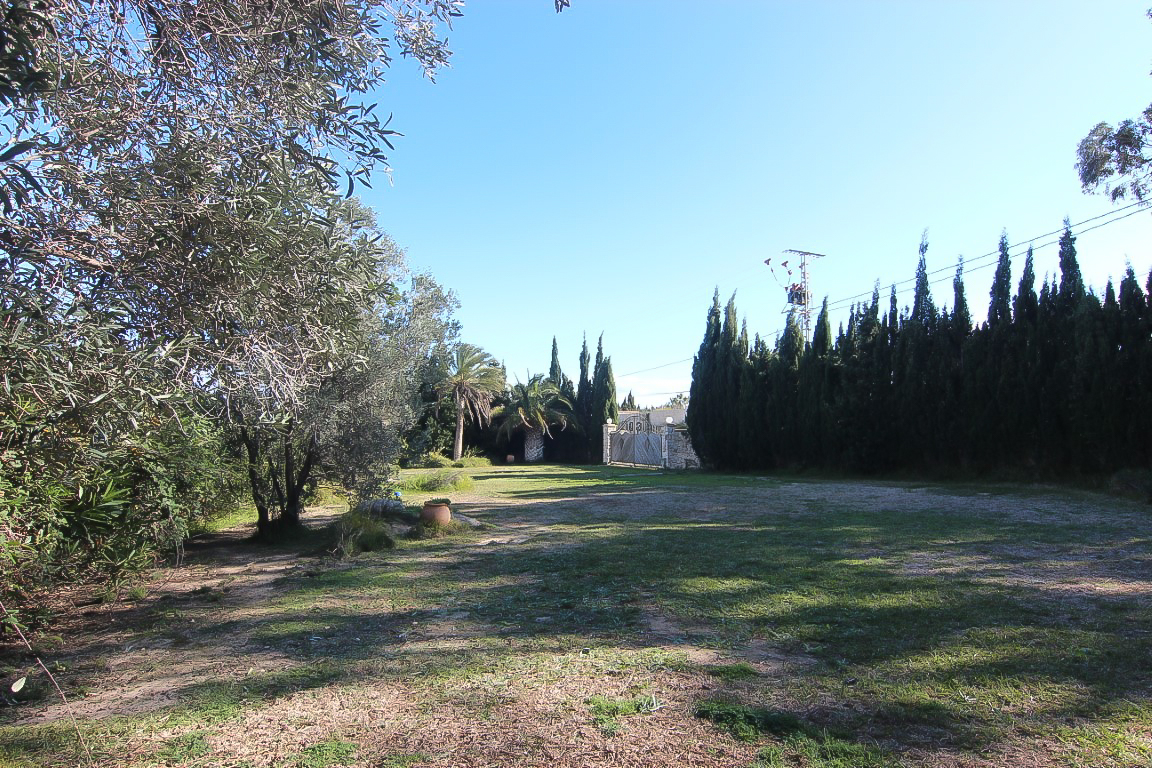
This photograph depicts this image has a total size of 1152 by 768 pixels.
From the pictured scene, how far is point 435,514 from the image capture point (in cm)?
953

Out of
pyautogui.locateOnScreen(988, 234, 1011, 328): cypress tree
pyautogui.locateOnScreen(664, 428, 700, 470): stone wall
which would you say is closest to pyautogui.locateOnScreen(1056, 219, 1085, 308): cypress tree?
pyautogui.locateOnScreen(988, 234, 1011, 328): cypress tree

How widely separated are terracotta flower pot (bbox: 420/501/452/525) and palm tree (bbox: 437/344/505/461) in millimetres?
20812

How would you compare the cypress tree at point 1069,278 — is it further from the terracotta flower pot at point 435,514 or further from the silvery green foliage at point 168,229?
the silvery green foliage at point 168,229

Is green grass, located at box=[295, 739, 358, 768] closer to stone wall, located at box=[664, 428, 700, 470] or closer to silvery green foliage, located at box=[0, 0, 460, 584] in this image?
silvery green foliage, located at box=[0, 0, 460, 584]

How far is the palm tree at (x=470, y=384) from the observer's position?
103 ft

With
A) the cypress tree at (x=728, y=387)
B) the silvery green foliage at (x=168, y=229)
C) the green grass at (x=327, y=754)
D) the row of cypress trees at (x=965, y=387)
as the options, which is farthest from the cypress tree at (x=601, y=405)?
the green grass at (x=327, y=754)

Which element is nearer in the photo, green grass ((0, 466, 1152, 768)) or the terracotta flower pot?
green grass ((0, 466, 1152, 768))

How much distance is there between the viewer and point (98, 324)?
3291 mm

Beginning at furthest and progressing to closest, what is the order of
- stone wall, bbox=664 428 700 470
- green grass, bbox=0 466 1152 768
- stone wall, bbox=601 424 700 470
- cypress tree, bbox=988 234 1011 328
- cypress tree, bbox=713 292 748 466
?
stone wall, bbox=664 428 700 470, stone wall, bbox=601 424 700 470, cypress tree, bbox=713 292 748 466, cypress tree, bbox=988 234 1011 328, green grass, bbox=0 466 1152 768

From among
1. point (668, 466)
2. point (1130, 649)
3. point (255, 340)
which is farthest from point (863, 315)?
point (255, 340)

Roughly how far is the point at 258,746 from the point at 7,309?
231cm

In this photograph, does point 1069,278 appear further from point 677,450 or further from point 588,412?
point 588,412

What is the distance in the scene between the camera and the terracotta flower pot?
31.2 ft

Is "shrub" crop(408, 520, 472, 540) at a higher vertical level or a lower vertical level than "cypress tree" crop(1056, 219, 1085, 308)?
lower
